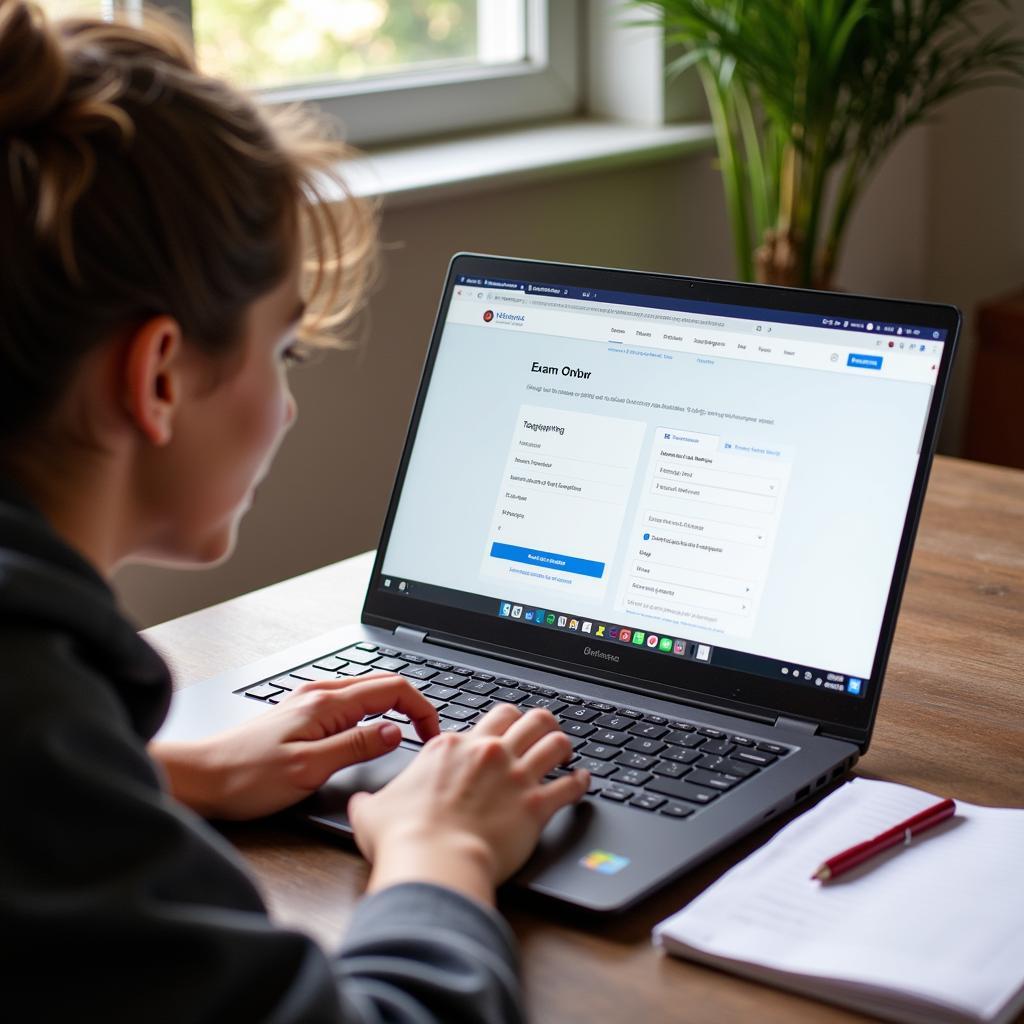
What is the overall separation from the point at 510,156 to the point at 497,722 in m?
1.72

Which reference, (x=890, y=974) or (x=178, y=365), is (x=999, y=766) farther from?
(x=178, y=365)

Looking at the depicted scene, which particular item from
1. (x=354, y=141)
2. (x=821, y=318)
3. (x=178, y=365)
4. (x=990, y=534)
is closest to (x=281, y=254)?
(x=178, y=365)

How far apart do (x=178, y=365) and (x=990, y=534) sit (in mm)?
935

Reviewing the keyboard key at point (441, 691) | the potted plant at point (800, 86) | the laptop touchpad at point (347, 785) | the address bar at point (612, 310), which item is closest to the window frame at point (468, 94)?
the potted plant at point (800, 86)

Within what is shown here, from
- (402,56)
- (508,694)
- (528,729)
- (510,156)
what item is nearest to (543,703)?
(508,694)

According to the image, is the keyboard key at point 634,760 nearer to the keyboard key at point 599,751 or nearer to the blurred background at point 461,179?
the keyboard key at point 599,751

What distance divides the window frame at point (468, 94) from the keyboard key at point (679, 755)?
5.14ft

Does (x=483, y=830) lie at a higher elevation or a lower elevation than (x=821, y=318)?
lower

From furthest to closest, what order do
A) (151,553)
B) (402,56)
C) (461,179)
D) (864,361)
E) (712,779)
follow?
(402,56) < (461,179) < (864,361) < (712,779) < (151,553)

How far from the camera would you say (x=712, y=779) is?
885 mm

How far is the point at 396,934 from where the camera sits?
664mm

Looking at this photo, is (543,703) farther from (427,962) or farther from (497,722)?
(427,962)

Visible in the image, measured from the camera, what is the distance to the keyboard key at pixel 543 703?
3.23ft

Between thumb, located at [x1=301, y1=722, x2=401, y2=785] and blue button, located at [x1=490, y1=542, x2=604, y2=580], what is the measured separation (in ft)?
0.70
